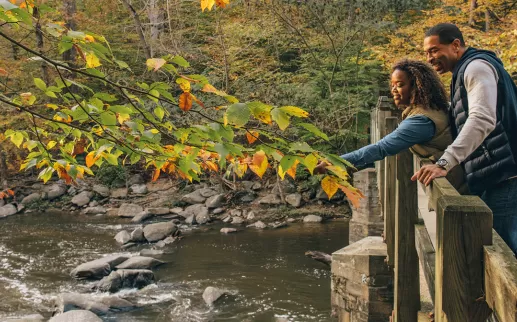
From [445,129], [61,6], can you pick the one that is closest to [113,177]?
[61,6]

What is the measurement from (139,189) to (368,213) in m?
11.8

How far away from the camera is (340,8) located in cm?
1644

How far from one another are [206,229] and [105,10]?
13663 millimetres

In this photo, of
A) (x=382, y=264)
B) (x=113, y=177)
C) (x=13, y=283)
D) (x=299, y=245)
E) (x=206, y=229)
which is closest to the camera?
(x=382, y=264)

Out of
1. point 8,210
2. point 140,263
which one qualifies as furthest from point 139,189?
point 140,263

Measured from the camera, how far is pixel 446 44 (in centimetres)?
251

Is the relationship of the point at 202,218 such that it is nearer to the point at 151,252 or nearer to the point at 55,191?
the point at 151,252

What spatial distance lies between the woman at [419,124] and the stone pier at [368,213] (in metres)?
5.76

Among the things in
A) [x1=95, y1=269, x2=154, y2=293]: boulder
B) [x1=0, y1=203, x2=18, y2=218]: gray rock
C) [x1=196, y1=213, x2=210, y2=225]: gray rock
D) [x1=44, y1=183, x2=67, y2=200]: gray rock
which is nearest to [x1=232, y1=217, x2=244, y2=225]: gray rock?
[x1=196, y1=213, x2=210, y2=225]: gray rock

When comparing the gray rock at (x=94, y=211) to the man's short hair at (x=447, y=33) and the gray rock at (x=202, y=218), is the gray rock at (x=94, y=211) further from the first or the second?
the man's short hair at (x=447, y=33)

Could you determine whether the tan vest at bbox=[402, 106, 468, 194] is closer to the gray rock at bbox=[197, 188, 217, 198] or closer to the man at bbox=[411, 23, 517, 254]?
the man at bbox=[411, 23, 517, 254]

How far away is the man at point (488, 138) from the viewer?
82.5 inches

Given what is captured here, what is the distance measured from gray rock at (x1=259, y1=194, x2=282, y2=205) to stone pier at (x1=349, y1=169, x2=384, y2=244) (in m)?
7.11

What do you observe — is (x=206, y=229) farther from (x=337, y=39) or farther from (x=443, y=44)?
(x=443, y=44)
